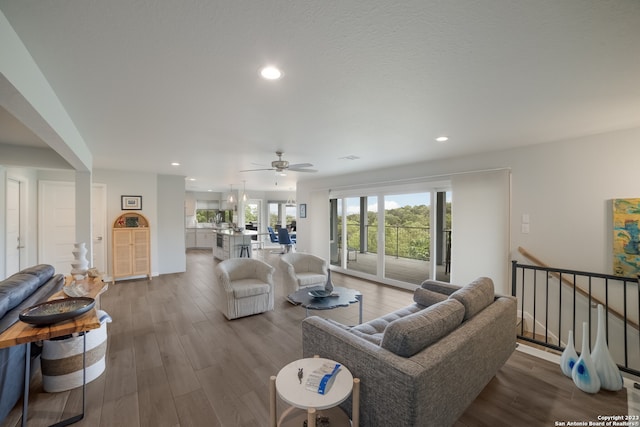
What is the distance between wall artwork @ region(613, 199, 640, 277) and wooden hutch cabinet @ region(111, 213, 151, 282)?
25.4ft

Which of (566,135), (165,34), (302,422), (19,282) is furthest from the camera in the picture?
(566,135)

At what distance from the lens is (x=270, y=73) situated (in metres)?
1.73

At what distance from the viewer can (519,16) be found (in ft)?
4.02

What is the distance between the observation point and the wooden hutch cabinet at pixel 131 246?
5.53m

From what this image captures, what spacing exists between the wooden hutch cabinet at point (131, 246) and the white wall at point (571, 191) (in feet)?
20.7

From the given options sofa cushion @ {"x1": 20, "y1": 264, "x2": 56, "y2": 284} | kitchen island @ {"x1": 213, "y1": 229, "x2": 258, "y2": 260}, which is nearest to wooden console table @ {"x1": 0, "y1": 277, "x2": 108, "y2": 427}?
sofa cushion @ {"x1": 20, "y1": 264, "x2": 56, "y2": 284}

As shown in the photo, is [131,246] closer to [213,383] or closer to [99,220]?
[99,220]

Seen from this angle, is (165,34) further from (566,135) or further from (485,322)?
(566,135)

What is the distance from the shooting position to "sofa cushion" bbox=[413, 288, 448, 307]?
2.80m

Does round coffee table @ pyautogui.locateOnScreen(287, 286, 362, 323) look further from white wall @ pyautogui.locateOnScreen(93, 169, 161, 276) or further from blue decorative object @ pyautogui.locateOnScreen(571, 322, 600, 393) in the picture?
white wall @ pyautogui.locateOnScreen(93, 169, 161, 276)

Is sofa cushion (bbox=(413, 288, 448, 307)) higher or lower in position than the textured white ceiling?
lower

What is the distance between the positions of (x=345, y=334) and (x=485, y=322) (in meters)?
1.09

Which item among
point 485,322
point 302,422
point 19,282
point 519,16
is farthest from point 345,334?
point 19,282

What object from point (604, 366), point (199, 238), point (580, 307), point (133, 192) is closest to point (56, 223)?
point (133, 192)
